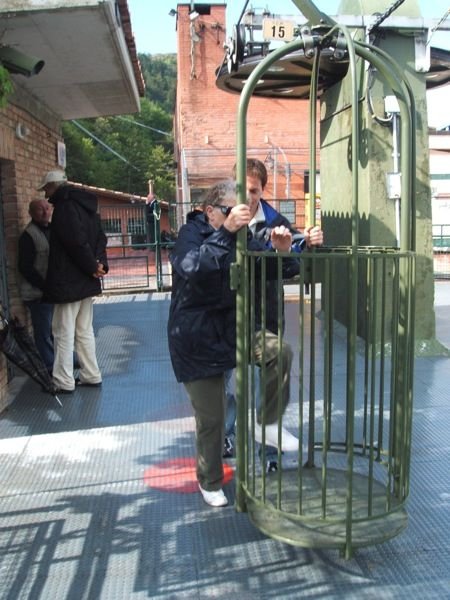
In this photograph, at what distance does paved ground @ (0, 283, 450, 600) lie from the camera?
100 inches

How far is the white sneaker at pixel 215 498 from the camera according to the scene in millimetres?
3207

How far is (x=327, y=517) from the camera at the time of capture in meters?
2.62

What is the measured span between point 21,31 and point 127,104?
370 cm

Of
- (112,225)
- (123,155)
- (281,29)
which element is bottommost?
(112,225)

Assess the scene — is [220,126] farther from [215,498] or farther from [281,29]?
[215,498]

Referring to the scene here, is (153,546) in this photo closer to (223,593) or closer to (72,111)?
(223,593)

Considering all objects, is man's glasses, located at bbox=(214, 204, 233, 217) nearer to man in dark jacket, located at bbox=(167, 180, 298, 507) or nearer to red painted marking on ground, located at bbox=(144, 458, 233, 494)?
man in dark jacket, located at bbox=(167, 180, 298, 507)

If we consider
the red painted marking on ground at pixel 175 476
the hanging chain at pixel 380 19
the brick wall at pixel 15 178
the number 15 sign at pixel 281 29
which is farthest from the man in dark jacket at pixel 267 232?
the hanging chain at pixel 380 19

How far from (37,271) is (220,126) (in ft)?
74.0

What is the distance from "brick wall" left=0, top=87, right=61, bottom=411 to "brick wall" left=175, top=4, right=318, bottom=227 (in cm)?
2032

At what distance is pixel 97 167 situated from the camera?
160 feet

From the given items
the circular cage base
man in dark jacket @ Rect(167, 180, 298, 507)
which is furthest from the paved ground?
man in dark jacket @ Rect(167, 180, 298, 507)

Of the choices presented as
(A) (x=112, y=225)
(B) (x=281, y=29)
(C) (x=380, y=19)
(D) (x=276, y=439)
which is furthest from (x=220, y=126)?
(D) (x=276, y=439)

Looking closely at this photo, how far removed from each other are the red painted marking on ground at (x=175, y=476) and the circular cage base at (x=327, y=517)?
0.66 metres
